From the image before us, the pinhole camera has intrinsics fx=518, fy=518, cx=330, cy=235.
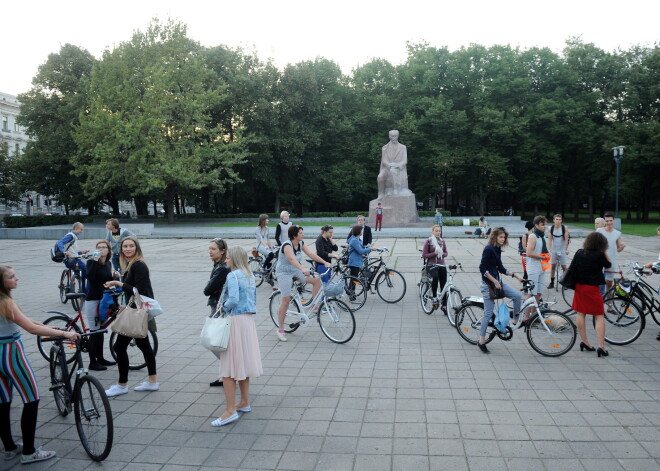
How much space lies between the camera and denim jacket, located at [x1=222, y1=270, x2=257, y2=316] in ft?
16.5

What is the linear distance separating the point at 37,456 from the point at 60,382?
0.91 meters

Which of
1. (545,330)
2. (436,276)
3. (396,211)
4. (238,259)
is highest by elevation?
(238,259)

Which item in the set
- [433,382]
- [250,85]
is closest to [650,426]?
[433,382]

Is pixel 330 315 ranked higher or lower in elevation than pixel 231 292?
lower

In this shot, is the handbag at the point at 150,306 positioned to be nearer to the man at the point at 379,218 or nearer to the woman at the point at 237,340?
the woman at the point at 237,340

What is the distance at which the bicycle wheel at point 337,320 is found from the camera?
315 inches

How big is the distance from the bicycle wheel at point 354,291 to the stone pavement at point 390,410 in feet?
5.81

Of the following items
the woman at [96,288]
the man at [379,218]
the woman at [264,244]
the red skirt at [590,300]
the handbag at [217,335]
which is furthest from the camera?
the man at [379,218]

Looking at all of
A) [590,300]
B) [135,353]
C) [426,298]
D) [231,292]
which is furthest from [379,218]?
[231,292]

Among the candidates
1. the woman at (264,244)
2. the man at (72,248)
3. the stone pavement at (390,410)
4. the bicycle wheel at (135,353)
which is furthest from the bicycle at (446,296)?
the man at (72,248)

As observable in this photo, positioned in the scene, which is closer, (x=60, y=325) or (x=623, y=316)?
(x=60, y=325)

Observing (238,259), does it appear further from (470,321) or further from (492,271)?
(470,321)

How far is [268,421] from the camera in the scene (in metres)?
5.18

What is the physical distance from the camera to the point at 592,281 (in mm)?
6848
